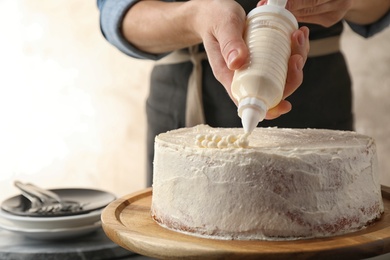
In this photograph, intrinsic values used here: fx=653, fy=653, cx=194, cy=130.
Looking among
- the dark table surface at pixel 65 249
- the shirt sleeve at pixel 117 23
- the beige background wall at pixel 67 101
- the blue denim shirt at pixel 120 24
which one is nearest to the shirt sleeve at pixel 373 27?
the blue denim shirt at pixel 120 24

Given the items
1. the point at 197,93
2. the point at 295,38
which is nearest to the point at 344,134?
the point at 295,38

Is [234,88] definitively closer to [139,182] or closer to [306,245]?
[306,245]

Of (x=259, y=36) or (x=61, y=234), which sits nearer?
(x=259, y=36)

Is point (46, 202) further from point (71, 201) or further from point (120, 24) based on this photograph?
point (120, 24)

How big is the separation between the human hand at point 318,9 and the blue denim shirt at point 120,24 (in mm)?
299

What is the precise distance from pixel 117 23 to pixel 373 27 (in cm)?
63

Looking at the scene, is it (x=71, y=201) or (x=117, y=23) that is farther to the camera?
(x=117, y=23)

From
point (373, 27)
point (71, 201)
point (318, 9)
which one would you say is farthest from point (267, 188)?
point (373, 27)

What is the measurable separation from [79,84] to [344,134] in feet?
5.89

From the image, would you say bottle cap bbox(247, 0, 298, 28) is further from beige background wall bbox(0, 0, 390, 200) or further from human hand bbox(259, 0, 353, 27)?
beige background wall bbox(0, 0, 390, 200)

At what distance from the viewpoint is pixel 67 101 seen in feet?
9.41

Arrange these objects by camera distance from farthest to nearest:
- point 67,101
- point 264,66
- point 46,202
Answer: point 67,101
point 46,202
point 264,66

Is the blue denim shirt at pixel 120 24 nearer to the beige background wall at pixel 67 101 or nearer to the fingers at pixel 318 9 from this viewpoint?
the fingers at pixel 318 9

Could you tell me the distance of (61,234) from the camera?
1288mm
